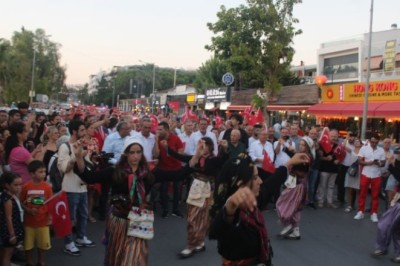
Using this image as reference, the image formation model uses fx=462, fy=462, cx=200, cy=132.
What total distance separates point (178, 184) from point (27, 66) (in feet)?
163

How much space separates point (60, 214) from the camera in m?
5.82

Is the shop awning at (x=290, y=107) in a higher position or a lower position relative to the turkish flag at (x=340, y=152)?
higher

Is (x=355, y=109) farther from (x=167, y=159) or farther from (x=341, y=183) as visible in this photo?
(x=167, y=159)

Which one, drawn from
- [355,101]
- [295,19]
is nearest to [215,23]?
[295,19]

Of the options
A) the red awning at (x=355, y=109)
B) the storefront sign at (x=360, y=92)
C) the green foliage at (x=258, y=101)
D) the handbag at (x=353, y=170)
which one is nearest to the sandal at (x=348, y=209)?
the handbag at (x=353, y=170)

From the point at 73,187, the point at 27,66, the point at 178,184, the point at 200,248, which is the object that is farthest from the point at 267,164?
the point at 27,66

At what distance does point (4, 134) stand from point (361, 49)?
99.4ft

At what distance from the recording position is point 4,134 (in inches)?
277

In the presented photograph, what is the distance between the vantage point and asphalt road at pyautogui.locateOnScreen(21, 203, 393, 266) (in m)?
6.15

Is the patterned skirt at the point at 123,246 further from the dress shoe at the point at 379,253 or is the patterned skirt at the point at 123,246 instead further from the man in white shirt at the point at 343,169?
the man in white shirt at the point at 343,169

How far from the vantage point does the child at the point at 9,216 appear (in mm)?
5051

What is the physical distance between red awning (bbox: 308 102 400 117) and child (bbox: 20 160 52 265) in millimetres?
17658

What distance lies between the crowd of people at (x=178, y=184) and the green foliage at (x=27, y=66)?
43.2 m

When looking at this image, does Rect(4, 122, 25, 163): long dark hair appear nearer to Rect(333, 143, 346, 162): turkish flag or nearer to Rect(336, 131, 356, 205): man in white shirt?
Rect(333, 143, 346, 162): turkish flag
